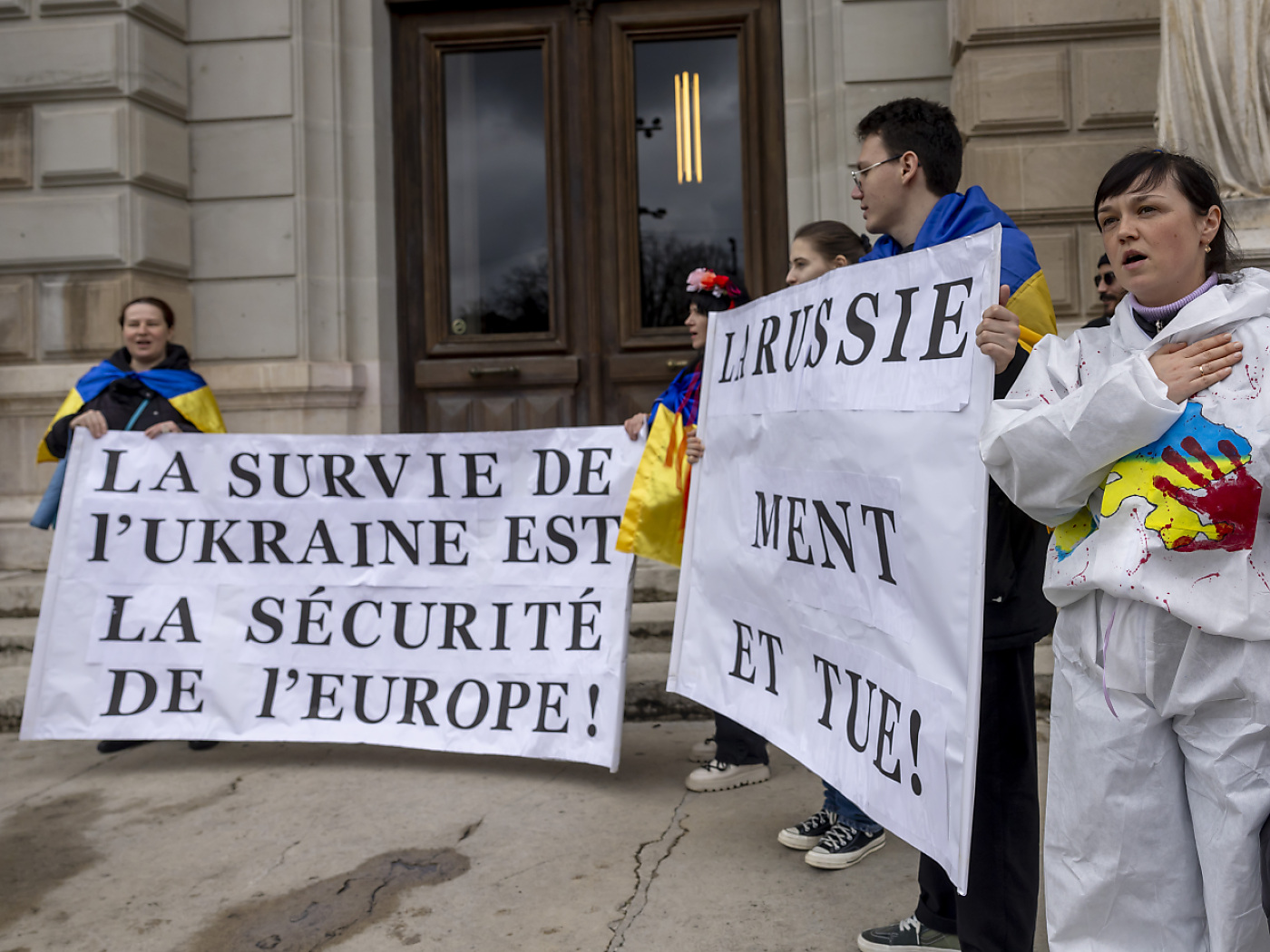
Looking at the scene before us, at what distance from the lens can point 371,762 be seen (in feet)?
13.7

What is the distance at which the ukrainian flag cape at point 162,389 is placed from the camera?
461 centimetres

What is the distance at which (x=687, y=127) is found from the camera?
683 centimetres

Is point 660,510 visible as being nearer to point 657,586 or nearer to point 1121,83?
point 657,586

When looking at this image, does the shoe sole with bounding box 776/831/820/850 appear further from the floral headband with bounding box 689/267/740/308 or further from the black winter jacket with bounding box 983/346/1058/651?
the floral headband with bounding box 689/267/740/308

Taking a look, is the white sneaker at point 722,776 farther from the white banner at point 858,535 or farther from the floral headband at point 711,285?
the floral headband at point 711,285

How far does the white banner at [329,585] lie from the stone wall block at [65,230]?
8.22ft

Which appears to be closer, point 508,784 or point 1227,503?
point 1227,503

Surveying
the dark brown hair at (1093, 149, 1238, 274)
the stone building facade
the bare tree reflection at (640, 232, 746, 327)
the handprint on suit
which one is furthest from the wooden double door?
the handprint on suit

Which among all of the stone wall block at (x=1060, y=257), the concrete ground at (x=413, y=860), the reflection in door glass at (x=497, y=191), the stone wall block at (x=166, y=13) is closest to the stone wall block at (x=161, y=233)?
the stone wall block at (x=166, y=13)

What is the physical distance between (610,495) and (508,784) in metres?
1.12

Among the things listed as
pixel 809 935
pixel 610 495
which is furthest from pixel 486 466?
pixel 809 935

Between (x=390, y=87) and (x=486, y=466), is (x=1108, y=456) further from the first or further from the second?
(x=390, y=87)

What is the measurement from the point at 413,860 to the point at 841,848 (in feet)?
4.08

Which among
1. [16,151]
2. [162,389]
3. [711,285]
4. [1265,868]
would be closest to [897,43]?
[711,285]
